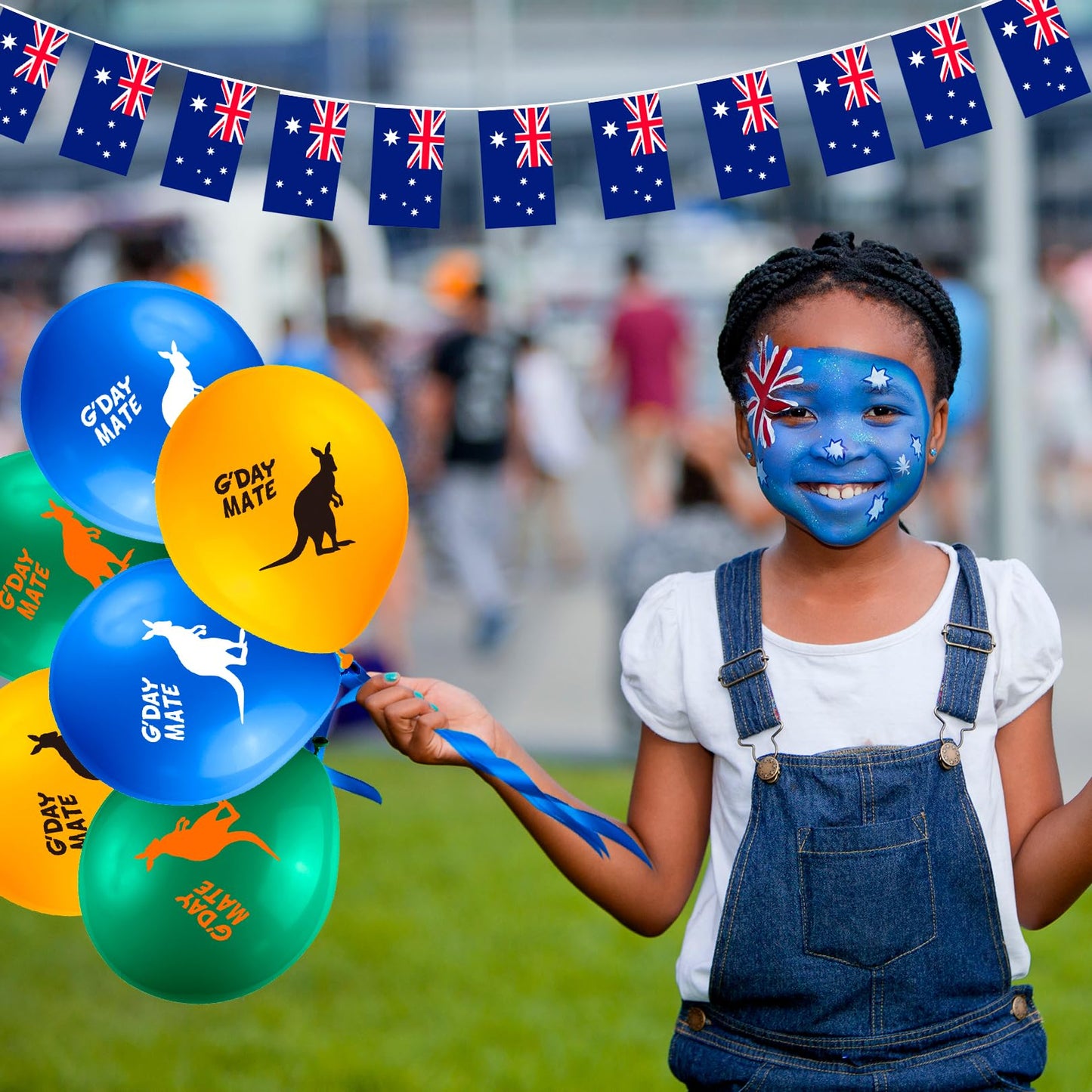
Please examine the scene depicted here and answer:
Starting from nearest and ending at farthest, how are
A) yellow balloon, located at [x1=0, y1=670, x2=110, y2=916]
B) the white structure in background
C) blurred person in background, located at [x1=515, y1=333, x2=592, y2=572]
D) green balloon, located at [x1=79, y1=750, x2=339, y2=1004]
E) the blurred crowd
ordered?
green balloon, located at [x1=79, y1=750, x2=339, y2=1004], yellow balloon, located at [x1=0, y1=670, x2=110, y2=916], the blurred crowd, blurred person in background, located at [x1=515, y1=333, x2=592, y2=572], the white structure in background

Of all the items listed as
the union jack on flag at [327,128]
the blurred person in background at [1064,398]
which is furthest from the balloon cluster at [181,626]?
the blurred person in background at [1064,398]

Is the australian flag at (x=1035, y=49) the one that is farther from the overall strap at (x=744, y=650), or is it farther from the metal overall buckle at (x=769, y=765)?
the metal overall buckle at (x=769, y=765)

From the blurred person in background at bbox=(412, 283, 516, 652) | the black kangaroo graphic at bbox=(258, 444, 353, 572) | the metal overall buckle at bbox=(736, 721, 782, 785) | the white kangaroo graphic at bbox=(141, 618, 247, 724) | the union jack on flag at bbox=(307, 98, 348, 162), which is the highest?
the blurred person in background at bbox=(412, 283, 516, 652)

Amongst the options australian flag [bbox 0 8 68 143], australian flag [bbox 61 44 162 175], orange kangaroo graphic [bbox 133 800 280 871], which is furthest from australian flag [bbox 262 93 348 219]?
orange kangaroo graphic [bbox 133 800 280 871]

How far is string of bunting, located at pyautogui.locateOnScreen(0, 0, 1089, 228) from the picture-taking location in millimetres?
2018

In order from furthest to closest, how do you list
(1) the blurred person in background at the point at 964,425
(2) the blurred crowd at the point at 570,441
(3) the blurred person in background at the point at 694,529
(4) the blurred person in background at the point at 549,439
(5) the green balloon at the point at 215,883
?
(4) the blurred person in background at the point at 549,439 < (1) the blurred person in background at the point at 964,425 < (2) the blurred crowd at the point at 570,441 < (3) the blurred person in background at the point at 694,529 < (5) the green balloon at the point at 215,883

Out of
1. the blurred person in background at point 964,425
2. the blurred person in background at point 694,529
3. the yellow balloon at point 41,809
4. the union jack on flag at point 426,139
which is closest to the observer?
the yellow balloon at point 41,809

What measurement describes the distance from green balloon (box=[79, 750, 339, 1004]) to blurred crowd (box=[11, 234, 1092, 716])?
10.8 feet

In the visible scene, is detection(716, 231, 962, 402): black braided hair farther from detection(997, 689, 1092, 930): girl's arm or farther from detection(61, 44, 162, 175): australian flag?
detection(61, 44, 162, 175): australian flag

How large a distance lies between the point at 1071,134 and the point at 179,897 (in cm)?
4305

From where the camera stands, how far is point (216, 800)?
181 centimetres

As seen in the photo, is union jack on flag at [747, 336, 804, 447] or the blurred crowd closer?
union jack on flag at [747, 336, 804, 447]

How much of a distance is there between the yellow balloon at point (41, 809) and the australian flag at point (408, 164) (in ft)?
2.47

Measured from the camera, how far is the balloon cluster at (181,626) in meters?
1.77
